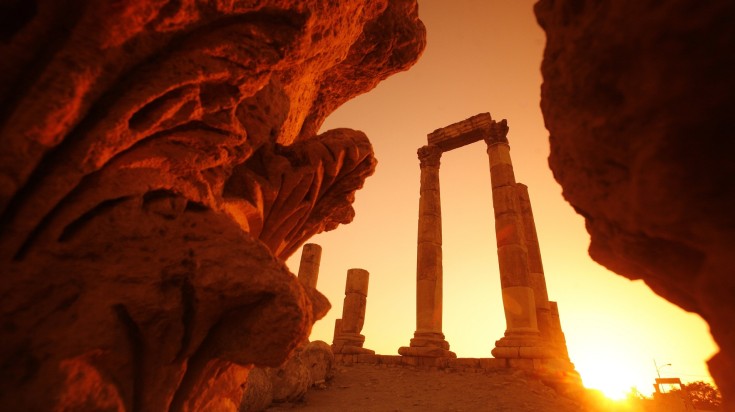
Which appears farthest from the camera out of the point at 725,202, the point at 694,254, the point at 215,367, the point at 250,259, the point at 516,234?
the point at 516,234

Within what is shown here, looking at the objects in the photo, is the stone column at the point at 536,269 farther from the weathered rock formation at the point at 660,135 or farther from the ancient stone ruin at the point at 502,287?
the weathered rock formation at the point at 660,135

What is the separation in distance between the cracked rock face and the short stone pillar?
41.6ft

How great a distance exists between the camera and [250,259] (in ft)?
4.70

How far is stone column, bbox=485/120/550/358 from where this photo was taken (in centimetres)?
1068

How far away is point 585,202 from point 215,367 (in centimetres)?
174

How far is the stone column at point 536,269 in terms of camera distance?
13617 mm

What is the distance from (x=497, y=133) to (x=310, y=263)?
38.5 feet

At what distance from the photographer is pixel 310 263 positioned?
18.4 metres

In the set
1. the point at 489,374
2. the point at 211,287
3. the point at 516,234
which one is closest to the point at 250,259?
the point at 211,287

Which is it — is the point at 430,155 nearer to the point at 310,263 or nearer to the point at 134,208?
the point at 310,263

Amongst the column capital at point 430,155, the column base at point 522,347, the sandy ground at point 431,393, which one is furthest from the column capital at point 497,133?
the sandy ground at point 431,393

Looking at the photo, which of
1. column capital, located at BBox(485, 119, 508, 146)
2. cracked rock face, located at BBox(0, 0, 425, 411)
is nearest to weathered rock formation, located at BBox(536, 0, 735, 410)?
cracked rock face, located at BBox(0, 0, 425, 411)

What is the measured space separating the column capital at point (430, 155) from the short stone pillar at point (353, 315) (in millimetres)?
6327

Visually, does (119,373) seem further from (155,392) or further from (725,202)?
(725,202)
